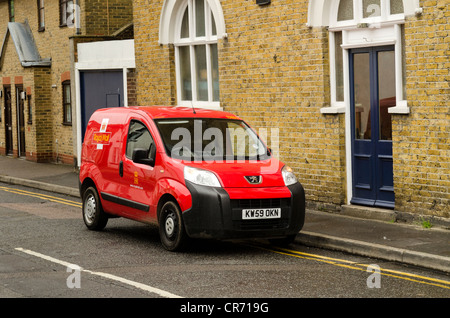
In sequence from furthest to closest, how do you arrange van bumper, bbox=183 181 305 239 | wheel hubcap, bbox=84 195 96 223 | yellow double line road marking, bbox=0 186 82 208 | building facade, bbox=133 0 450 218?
yellow double line road marking, bbox=0 186 82 208 → wheel hubcap, bbox=84 195 96 223 → building facade, bbox=133 0 450 218 → van bumper, bbox=183 181 305 239

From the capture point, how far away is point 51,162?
2670cm

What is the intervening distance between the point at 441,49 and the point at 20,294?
6927 mm

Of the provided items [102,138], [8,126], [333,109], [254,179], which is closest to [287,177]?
[254,179]

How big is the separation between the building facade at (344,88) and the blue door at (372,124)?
0.02m

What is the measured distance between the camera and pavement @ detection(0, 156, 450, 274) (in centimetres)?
992

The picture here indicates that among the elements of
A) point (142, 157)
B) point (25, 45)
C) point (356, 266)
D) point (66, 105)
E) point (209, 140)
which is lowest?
point (356, 266)

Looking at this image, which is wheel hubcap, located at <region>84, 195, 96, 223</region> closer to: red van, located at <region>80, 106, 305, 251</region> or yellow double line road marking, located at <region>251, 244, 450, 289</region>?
red van, located at <region>80, 106, 305, 251</region>

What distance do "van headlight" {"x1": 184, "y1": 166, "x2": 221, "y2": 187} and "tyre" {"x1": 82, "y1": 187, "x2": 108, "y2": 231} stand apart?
8.12ft

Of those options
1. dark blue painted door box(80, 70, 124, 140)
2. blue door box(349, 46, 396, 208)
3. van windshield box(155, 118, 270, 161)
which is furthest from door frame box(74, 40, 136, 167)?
van windshield box(155, 118, 270, 161)

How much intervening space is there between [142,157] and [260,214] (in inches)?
71.4

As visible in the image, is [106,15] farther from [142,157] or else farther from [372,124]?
[142,157]

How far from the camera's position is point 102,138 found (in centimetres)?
1245

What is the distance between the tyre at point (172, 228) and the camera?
34.6 ft

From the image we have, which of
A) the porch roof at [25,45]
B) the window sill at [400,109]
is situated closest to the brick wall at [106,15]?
the porch roof at [25,45]
